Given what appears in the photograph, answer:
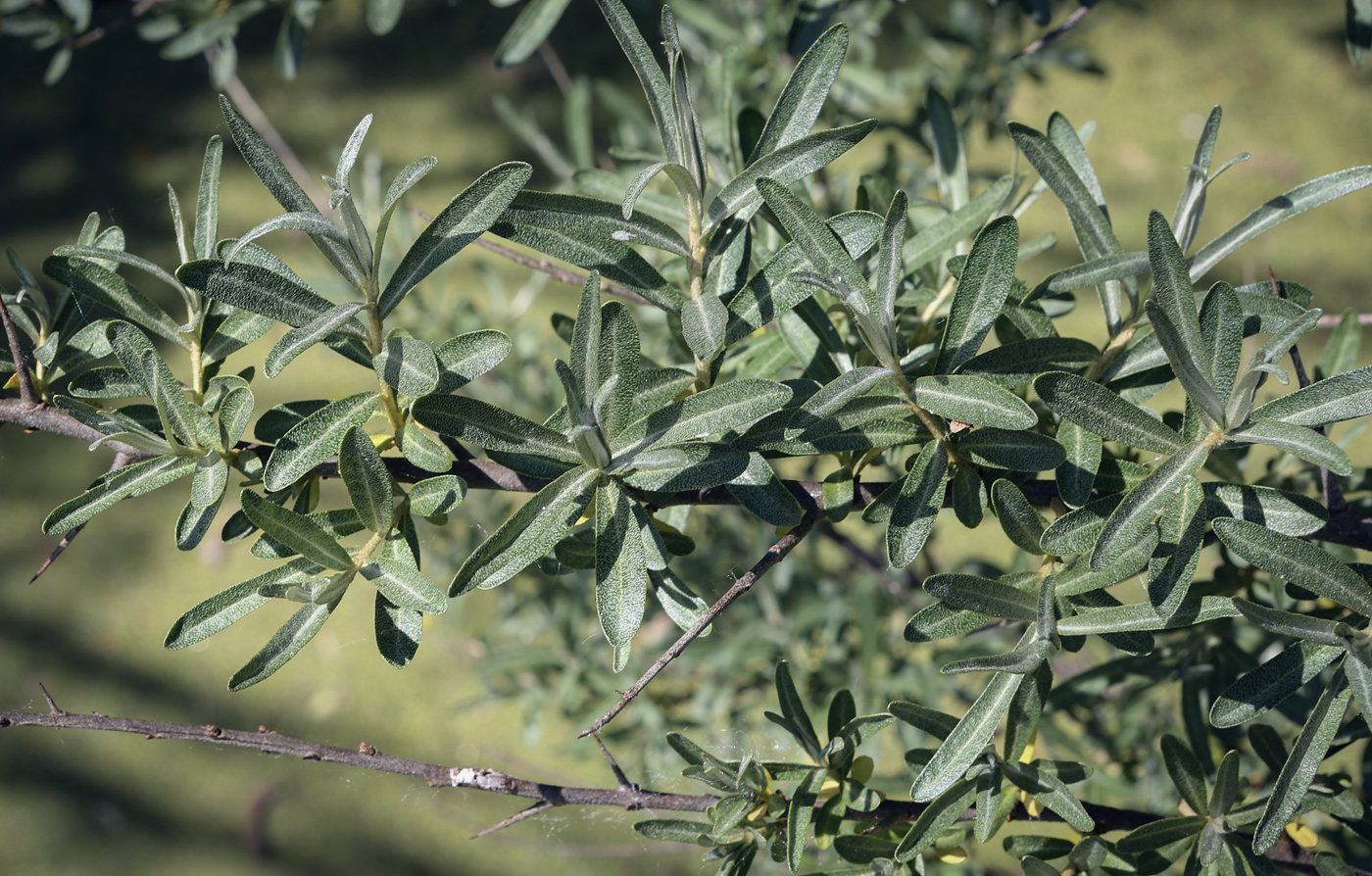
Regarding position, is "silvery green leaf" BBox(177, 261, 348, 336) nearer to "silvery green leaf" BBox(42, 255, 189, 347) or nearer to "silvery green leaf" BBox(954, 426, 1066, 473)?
"silvery green leaf" BBox(42, 255, 189, 347)

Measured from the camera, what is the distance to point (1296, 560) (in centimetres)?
69

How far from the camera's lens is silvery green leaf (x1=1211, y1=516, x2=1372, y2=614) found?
676 millimetres

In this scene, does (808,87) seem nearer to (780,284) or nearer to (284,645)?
(780,284)

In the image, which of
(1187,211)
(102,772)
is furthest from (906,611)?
(102,772)

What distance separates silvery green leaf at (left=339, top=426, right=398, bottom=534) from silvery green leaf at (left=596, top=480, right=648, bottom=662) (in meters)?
0.17

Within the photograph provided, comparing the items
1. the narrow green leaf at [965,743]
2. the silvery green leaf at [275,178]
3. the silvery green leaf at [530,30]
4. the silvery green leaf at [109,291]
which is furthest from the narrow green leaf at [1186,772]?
the silvery green leaf at [530,30]

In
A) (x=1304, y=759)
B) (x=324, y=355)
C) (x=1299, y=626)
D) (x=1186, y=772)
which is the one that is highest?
(x=1299, y=626)

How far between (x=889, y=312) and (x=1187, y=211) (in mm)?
366

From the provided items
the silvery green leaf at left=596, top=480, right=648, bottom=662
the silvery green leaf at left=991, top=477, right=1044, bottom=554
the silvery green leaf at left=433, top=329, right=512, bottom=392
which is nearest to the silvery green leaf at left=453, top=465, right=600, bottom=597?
the silvery green leaf at left=596, top=480, right=648, bottom=662

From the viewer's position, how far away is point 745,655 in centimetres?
187

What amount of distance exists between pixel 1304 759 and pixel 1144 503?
271 mm

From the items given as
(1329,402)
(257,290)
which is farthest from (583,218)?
(1329,402)

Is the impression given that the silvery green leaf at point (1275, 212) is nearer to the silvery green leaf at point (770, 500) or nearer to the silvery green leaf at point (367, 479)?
the silvery green leaf at point (770, 500)

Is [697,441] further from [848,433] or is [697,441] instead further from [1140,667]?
[1140,667]
